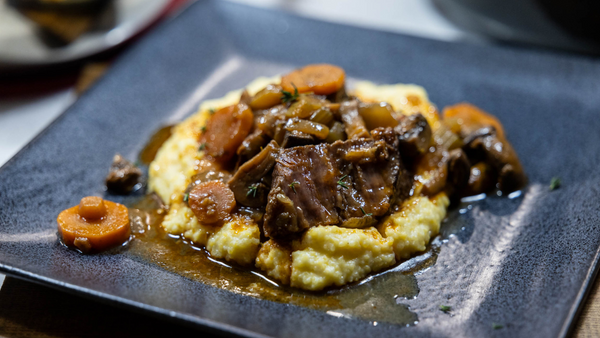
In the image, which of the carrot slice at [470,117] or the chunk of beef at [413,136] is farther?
the carrot slice at [470,117]

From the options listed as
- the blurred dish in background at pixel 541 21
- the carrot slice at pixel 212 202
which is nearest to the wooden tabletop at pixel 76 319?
the carrot slice at pixel 212 202

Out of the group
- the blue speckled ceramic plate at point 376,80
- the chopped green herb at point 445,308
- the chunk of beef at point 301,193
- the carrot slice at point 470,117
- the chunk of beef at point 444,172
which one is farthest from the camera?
the carrot slice at point 470,117

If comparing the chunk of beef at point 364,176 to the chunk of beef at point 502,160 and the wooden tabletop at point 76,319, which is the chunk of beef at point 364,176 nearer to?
the chunk of beef at point 502,160

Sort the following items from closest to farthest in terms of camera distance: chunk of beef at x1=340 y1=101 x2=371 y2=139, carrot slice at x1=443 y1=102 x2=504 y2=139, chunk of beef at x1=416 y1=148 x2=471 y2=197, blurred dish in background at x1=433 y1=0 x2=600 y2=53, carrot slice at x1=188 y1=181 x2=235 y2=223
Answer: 1. carrot slice at x1=188 y1=181 x2=235 y2=223
2. chunk of beef at x1=340 y1=101 x2=371 y2=139
3. chunk of beef at x1=416 y1=148 x2=471 y2=197
4. carrot slice at x1=443 y1=102 x2=504 y2=139
5. blurred dish in background at x1=433 y1=0 x2=600 y2=53

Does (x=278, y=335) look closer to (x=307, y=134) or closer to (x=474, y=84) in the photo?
(x=307, y=134)

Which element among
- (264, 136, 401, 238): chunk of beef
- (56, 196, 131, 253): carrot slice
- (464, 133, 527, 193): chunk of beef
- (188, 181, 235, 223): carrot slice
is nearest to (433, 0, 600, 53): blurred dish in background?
(464, 133, 527, 193): chunk of beef

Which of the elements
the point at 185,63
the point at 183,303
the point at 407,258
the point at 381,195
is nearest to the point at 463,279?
the point at 407,258

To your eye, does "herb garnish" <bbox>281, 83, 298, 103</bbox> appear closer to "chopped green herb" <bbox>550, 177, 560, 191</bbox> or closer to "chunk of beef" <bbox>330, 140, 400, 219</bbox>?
"chunk of beef" <bbox>330, 140, 400, 219</bbox>
